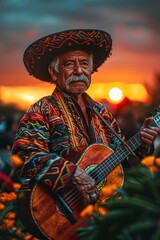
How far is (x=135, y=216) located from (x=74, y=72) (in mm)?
2051

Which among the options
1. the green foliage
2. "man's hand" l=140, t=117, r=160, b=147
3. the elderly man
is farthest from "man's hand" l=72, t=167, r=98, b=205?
the green foliage

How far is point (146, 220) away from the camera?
3.27 m

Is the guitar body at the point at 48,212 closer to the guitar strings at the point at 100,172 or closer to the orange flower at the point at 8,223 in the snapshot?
the guitar strings at the point at 100,172

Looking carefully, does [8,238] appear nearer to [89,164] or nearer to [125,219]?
[89,164]

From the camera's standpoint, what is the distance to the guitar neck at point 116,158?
4957 mm

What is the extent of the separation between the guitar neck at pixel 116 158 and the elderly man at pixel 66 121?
46 mm

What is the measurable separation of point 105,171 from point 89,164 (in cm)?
12

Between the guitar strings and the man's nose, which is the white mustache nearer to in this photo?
the man's nose

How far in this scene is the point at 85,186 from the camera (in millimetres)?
4777

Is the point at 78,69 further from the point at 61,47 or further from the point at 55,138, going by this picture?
the point at 55,138

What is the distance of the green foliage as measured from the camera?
129 inches

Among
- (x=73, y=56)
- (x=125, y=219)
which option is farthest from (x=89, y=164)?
(x=125, y=219)

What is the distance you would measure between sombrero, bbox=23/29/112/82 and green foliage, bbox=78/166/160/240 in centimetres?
184

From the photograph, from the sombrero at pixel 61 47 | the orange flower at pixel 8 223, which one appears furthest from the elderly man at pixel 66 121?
the orange flower at pixel 8 223
